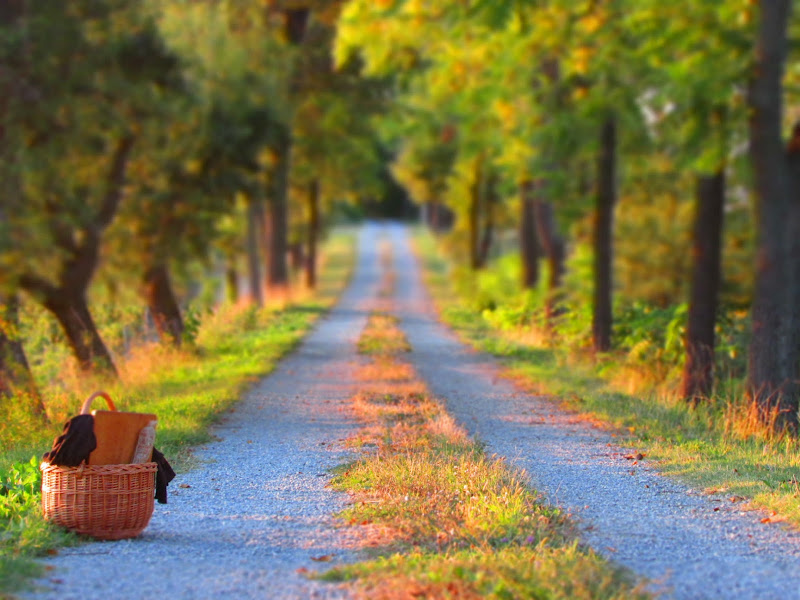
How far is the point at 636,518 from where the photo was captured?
6965mm

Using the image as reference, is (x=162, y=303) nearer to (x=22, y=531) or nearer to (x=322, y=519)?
(x=322, y=519)

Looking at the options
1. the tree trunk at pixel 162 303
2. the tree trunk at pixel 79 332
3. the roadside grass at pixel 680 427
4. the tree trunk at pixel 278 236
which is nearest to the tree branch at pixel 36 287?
the tree trunk at pixel 79 332

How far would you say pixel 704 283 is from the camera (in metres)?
13.3

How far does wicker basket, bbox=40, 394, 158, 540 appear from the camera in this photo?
6.23 metres

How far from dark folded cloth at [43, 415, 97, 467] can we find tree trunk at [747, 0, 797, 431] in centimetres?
717

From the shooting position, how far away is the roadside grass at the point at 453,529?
5.23 metres

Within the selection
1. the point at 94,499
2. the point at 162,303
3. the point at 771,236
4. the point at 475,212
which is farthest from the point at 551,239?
the point at 94,499

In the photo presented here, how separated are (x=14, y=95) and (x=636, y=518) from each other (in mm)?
14159

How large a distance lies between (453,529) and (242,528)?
1386mm

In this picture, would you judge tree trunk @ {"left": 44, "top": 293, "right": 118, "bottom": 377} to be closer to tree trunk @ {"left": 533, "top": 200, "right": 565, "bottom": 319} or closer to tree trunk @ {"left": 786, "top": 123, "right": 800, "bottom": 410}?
tree trunk @ {"left": 786, "top": 123, "right": 800, "bottom": 410}

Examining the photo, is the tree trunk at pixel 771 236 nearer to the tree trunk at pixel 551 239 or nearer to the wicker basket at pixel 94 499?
the wicker basket at pixel 94 499

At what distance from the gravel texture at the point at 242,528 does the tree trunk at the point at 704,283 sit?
15.0ft

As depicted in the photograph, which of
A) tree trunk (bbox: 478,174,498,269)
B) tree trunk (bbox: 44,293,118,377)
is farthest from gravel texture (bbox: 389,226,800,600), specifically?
tree trunk (bbox: 478,174,498,269)

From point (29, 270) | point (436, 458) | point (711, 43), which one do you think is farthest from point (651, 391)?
point (29, 270)
